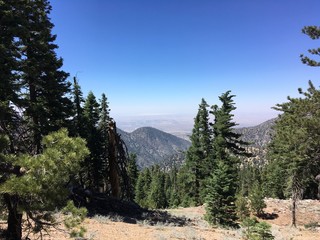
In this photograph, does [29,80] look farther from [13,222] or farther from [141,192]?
[141,192]

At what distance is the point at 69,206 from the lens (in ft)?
22.9

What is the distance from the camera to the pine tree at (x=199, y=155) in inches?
1528

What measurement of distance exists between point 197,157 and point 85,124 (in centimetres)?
1769

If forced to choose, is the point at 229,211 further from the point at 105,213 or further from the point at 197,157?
the point at 197,157

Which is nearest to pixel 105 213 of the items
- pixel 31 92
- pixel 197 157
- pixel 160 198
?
pixel 31 92

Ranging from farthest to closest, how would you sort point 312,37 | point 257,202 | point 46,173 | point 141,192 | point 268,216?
point 141,192 < point 268,216 < point 257,202 < point 312,37 < point 46,173

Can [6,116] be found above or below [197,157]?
above

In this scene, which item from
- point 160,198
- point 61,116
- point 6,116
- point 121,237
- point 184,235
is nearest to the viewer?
point 6,116

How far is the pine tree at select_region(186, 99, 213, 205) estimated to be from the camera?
38812 mm

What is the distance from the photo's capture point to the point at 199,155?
134 ft

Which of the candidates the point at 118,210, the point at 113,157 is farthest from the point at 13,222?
the point at 118,210

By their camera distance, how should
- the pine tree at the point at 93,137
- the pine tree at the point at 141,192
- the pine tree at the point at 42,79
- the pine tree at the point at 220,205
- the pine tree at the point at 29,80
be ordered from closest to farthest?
the pine tree at the point at 29,80 < the pine tree at the point at 42,79 < the pine tree at the point at 220,205 < the pine tree at the point at 93,137 < the pine tree at the point at 141,192

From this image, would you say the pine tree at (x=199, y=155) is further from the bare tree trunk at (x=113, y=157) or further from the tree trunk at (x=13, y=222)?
the tree trunk at (x=13, y=222)

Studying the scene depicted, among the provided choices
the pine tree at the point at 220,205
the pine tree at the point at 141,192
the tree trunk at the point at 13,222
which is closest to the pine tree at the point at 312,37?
the pine tree at the point at 220,205
